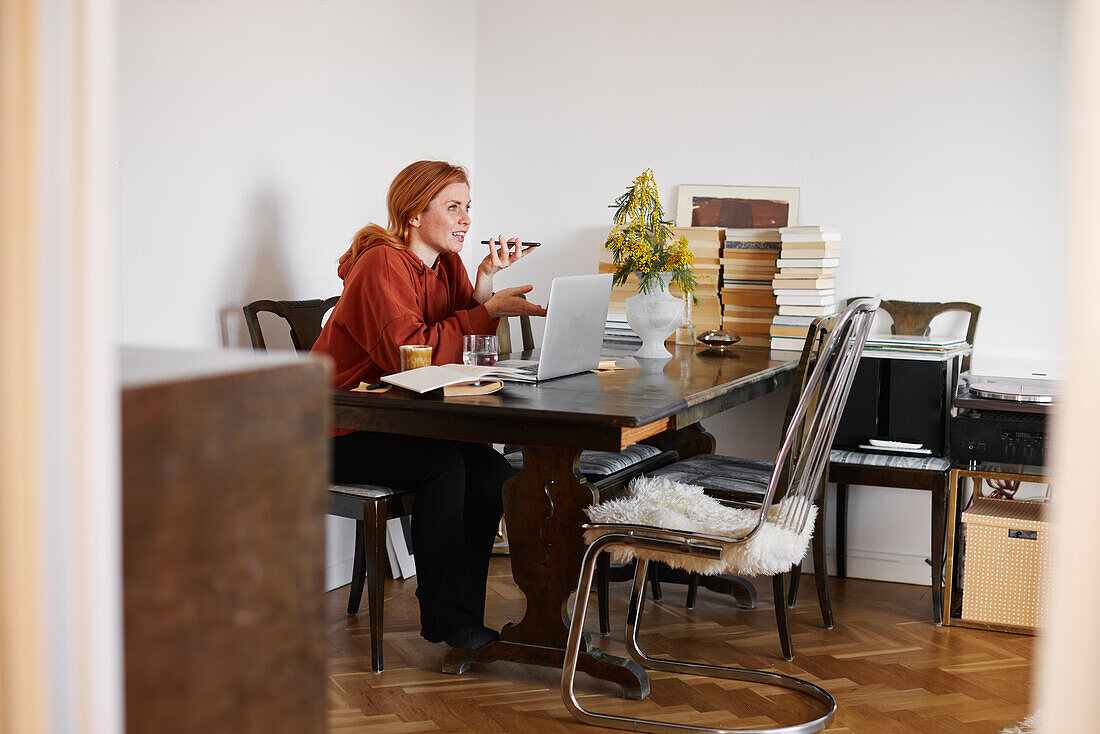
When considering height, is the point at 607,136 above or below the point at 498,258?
above

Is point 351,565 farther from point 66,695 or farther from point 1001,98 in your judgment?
point 66,695

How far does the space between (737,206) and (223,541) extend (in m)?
3.18

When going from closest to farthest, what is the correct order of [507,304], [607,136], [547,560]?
[547,560] < [507,304] < [607,136]

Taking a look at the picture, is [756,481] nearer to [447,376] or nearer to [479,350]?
[479,350]

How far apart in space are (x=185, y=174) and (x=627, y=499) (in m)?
1.43

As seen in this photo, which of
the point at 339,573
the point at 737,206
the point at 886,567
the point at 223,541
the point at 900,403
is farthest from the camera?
the point at 737,206

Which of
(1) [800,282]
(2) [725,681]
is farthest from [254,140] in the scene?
(2) [725,681]

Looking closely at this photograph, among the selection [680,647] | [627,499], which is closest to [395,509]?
[627,499]

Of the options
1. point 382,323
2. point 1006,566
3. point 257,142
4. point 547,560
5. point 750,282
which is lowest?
point 1006,566

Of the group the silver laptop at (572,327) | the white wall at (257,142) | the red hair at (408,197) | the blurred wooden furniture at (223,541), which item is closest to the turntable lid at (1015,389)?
the silver laptop at (572,327)

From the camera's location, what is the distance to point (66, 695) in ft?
2.79

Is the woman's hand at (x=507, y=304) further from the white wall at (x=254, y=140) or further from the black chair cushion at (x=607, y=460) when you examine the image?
the white wall at (x=254, y=140)

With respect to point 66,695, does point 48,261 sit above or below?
above

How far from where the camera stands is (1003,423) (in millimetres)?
3166
